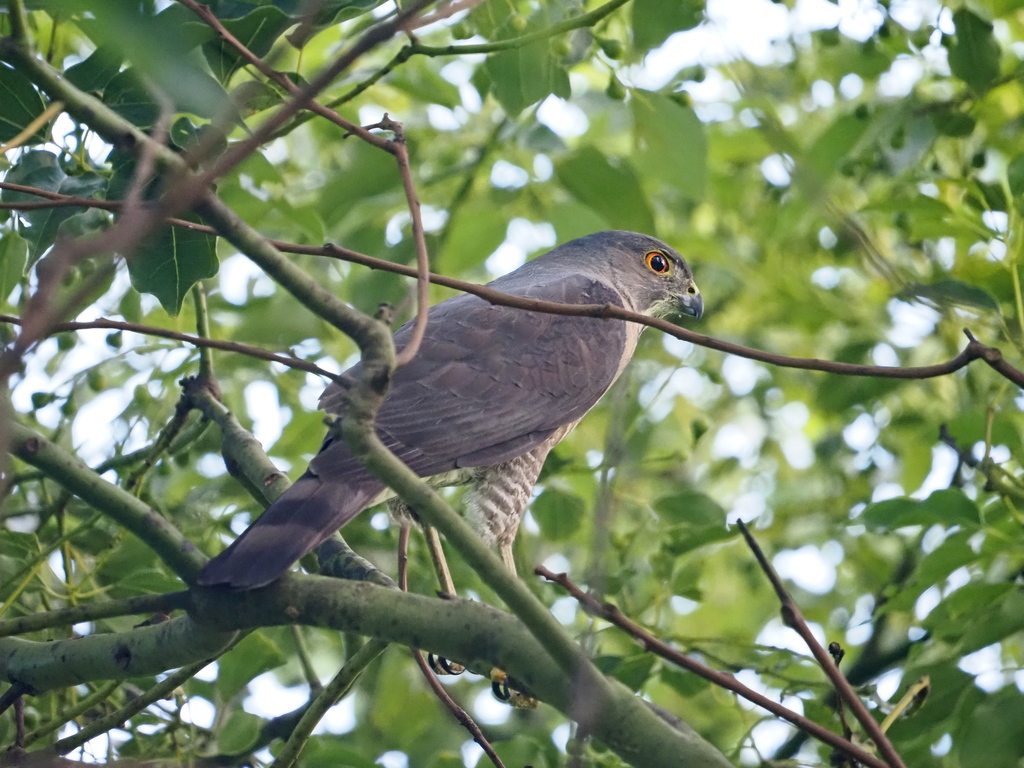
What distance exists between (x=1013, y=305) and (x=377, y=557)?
3.34m

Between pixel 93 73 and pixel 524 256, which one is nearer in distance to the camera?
pixel 93 73

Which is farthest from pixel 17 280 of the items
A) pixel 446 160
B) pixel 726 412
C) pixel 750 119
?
pixel 726 412

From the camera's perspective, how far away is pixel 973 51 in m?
3.91

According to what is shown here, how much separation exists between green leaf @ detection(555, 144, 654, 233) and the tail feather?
1.87 meters

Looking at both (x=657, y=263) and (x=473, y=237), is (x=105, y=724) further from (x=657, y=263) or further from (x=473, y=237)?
(x=657, y=263)

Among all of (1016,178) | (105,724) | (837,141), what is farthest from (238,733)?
(837,141)

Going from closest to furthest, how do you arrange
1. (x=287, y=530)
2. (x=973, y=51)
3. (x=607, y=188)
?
(x=287, y=530)
(x=973, y=51)
(x=607, y=188)

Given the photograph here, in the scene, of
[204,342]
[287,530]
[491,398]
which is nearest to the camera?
[204,342]

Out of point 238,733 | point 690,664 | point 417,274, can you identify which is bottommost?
point 690,664

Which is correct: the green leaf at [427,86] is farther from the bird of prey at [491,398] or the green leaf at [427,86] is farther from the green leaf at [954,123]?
the green leaf at [954,123]

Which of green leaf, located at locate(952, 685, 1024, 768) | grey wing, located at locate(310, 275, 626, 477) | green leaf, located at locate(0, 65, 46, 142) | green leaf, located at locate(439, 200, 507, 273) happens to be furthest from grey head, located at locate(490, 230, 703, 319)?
green leaf, located at locate(0, 65, 46, 142)

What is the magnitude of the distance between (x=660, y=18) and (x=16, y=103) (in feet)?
6.64

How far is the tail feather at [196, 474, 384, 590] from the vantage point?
7.72ft

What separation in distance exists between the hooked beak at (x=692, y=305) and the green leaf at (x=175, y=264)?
10.2 ft
